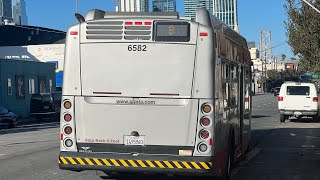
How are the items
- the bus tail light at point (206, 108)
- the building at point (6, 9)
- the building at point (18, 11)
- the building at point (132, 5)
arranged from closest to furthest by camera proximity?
the bus tail light at point (206, 108) → the building at point (132, 5) → the building at point (6, 9) → the building at point (18, 11)

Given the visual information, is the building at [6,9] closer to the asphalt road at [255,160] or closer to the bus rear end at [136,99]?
the asphalt road at [255,160]

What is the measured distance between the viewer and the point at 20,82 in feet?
138

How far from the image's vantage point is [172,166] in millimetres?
7633

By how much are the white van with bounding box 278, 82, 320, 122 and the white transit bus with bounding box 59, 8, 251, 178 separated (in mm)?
18948

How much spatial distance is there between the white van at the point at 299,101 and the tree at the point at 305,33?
3.52 m

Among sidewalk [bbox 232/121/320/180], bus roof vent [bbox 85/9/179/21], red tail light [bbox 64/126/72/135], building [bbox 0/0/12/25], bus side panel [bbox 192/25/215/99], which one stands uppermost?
building [bbox 0/0/12/25]

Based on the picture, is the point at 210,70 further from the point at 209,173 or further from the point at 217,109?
the point at 209,173

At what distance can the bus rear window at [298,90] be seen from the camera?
26388mm

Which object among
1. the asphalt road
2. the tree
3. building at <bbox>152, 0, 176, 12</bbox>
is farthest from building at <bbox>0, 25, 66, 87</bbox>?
the asphalt road

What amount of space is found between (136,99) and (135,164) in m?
0.98

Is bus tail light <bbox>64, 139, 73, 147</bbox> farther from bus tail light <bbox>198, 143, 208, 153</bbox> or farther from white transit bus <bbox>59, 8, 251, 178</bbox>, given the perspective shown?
bus tail light <bbox>198, 143, 208, 153</bbox>

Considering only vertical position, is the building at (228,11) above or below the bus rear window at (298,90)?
above

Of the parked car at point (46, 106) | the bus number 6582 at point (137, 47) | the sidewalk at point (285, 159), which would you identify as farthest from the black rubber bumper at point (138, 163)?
the parked car at point (46, 106)

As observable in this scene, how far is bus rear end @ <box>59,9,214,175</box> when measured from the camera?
25.0 ft
